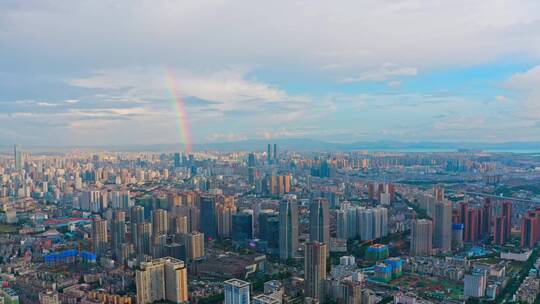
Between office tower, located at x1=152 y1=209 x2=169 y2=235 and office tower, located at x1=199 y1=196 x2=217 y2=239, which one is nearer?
office tower, located at x1=152 y1=209 x2=169 y2=235

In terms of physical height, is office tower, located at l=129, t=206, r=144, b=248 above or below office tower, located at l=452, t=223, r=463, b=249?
above

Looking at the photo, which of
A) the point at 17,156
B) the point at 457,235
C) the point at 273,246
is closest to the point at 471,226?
the point at 457,235

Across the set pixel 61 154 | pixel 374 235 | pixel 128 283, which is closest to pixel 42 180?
pixel 61 154

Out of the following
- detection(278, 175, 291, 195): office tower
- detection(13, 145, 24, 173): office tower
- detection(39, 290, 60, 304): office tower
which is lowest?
detection(39, 290, 60, 304): office tower

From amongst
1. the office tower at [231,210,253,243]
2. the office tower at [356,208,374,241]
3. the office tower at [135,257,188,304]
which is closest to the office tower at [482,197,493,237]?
the office tower at [356,208,374,241]

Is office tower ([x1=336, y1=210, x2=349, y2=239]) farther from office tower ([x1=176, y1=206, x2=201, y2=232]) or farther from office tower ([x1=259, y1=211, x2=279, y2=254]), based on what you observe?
office tower ([x1=176, y1=206, x2=201, y2=232])

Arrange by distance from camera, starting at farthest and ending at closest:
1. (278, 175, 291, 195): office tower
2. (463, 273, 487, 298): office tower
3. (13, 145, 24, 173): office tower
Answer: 1. (13, 145, 24, 173): office tower
2. (278, 175, 291, 195): office tower
3. (463, 273, 487, 298): office tower

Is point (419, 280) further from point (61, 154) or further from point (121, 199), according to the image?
point (61, 154)
